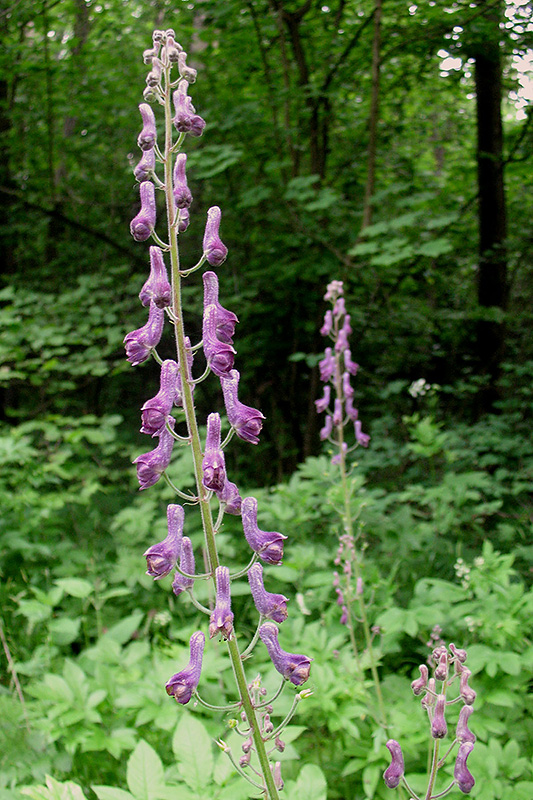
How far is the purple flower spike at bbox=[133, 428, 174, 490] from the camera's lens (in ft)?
4.50

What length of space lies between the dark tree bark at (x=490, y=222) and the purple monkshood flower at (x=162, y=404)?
576 cm

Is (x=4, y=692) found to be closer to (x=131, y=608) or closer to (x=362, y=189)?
(x=131, y=608)

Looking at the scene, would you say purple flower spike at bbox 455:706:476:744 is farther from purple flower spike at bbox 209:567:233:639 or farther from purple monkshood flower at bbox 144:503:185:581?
purple monkshood flower at bbox 144:503:185:581

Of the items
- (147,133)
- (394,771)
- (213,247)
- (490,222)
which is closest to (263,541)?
(394,771)

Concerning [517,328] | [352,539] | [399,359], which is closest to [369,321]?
[399,359]

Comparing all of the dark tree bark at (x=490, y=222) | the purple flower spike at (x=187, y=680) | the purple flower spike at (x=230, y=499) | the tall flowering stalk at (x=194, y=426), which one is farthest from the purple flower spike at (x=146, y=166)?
the dark tree bark at (x=490, y=222)

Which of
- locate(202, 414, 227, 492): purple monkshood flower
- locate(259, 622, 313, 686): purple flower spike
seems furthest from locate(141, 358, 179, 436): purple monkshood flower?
locate(259, 622, 313, 686): purple flower spike

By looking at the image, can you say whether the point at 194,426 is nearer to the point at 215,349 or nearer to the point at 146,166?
the point at 215,349

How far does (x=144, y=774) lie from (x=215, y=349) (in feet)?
4.49

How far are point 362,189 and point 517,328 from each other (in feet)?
10.4

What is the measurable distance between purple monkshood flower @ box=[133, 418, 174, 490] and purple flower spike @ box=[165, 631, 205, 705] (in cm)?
41

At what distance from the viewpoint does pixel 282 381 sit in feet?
23.1

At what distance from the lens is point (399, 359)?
736 centimetres

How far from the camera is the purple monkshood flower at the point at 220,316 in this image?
144cm
